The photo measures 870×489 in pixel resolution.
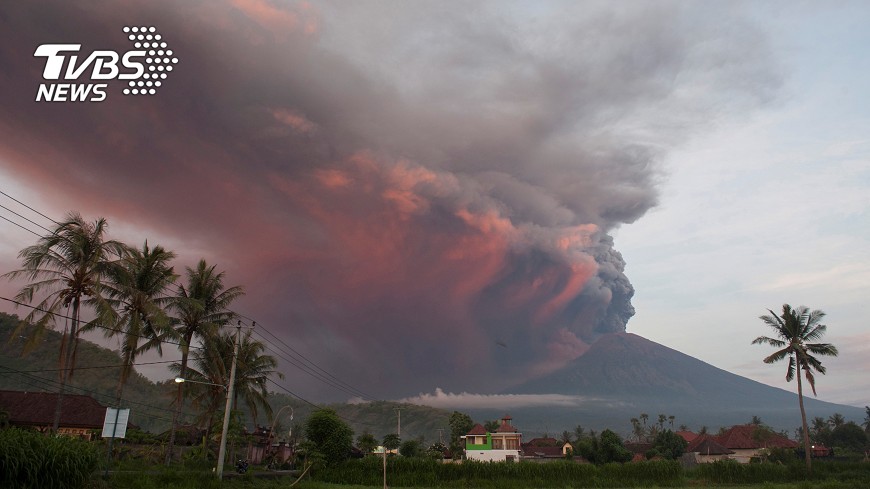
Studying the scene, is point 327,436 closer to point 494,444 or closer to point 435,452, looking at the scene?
point 435,452

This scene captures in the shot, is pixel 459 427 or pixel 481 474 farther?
pixel 459 427

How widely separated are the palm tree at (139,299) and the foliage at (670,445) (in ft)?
264

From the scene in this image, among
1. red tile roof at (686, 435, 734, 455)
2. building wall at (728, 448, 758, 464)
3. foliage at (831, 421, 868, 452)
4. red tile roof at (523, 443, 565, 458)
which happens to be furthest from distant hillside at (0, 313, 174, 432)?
foliage at (831, 421, 868, 452)

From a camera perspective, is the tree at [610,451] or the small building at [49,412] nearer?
the small building at [49,412]

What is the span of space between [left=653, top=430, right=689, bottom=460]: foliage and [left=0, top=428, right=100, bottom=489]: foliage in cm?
8720

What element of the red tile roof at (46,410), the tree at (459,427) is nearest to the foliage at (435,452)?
the tree at (459,427)

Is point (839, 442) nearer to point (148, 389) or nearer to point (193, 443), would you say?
point (193, 443)

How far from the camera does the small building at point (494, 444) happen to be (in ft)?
276

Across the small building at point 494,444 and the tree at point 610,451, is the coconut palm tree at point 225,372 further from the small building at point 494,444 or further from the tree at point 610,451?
the tree at point 610,451

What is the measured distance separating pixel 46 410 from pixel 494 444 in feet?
229

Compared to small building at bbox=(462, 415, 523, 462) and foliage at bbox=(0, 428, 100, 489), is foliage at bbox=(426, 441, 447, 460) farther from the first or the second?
foliage at bbox=(0, 428, 100, 489)

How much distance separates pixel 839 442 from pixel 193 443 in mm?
110351

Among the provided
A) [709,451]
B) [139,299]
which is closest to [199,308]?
[139,299]

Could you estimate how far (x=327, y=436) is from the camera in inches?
2143
